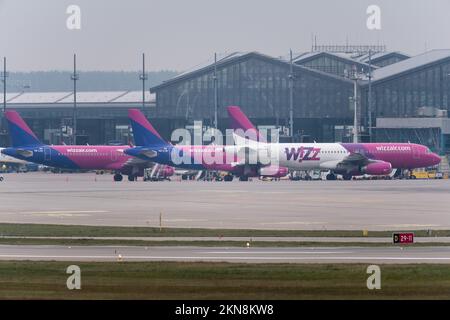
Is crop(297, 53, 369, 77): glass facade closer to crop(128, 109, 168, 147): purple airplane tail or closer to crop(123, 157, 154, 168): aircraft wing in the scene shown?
crop(128, 109, 168, 147): purple airplane tail

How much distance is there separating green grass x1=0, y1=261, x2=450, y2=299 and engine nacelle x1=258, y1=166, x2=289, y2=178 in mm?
98387

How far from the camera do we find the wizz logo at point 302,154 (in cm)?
13675

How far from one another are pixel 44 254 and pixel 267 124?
416 ft

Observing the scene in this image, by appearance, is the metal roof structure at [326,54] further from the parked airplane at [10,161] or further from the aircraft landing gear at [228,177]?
the aircraft landing gear at [228,177]

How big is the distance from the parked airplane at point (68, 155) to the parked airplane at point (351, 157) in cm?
1505

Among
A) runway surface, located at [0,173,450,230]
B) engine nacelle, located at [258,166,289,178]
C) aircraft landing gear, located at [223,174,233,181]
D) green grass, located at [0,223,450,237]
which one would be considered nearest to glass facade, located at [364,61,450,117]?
engine nacelle, located at [258,166,289,178]

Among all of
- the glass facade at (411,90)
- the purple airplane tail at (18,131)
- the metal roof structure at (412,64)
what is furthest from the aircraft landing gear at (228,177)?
the metal roof structure at (412,64)

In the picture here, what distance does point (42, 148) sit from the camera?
463ft

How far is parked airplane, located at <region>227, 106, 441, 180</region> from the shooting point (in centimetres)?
13662
